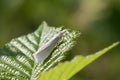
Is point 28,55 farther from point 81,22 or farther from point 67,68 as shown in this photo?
point 81,22

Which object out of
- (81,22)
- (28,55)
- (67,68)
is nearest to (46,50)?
(28,55)

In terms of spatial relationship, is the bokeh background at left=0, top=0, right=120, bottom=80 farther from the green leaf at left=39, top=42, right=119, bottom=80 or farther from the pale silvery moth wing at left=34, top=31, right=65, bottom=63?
the green leaf at left=39, top=42, right=119, bottom=80

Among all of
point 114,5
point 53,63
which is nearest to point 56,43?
point 53,63

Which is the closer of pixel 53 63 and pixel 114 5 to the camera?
pixel 53 63

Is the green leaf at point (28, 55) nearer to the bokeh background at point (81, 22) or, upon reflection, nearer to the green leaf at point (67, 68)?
the green leaf at point (67, 68)

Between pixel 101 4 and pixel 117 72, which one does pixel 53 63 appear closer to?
pixel 117 72

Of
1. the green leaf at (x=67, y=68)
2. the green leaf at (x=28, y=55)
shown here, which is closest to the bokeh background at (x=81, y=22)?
the green leaf at (x=28, y=55)

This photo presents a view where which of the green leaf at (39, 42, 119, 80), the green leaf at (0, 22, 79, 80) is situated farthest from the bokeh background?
the green leaf at (39, 42, 119, 80)
